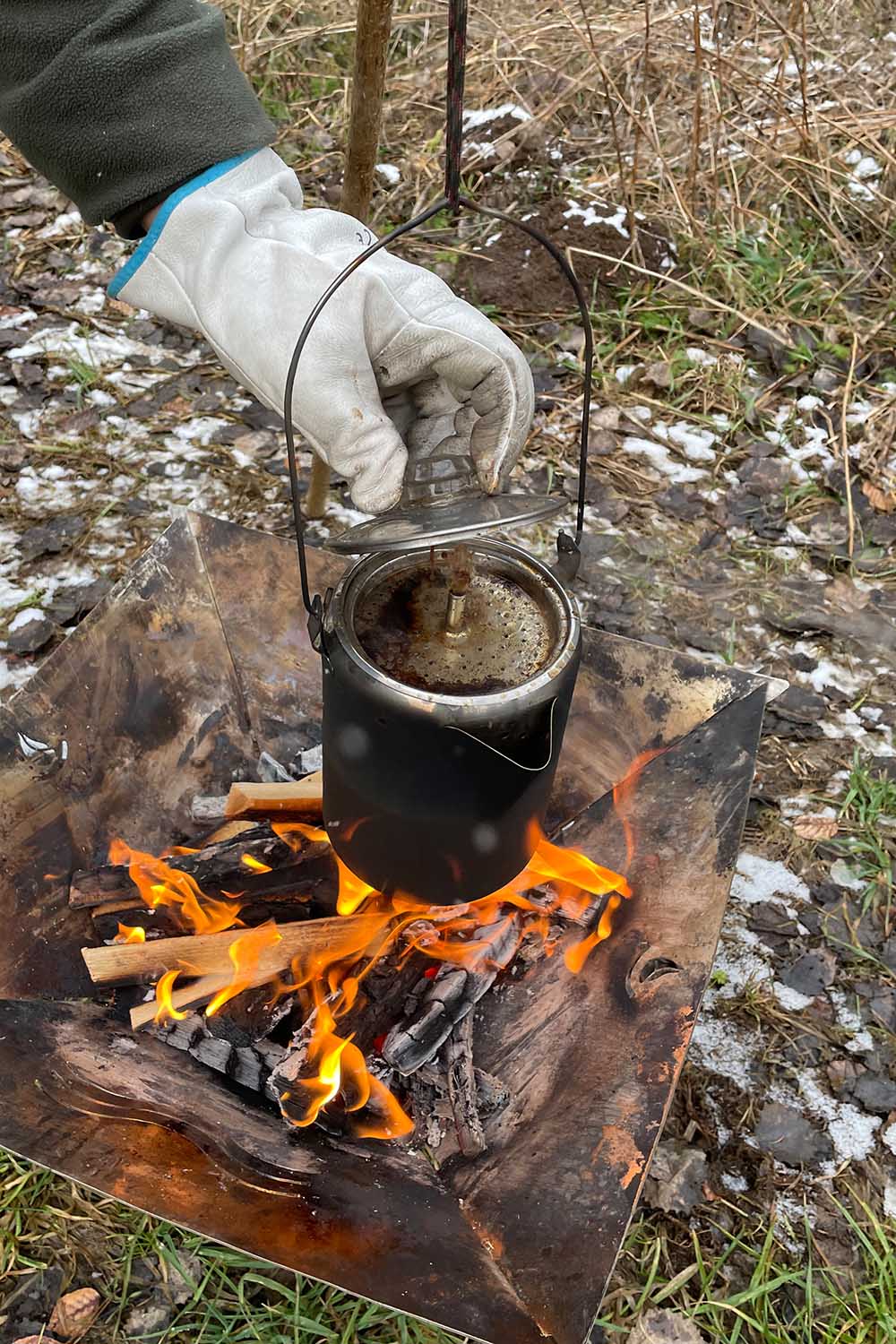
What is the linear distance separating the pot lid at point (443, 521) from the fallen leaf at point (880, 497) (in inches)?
97.8

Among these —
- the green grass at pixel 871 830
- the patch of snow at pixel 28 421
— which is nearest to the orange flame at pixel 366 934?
the green grass at pixel 871 830

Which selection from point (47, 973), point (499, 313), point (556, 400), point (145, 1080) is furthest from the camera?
point (499, 313)

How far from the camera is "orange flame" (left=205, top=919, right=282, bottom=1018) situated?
220 centimetres

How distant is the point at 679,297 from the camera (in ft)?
14.9

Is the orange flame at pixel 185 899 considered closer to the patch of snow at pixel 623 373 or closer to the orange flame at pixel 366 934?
the orange flame at pixel 366 934

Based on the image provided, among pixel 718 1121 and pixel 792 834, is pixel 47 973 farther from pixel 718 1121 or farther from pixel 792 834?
pixel 792 834

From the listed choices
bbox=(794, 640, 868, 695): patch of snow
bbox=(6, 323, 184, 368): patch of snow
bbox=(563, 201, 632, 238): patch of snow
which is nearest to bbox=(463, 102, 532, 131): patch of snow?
bbox=(563, 201, 632, 238): patch of snow

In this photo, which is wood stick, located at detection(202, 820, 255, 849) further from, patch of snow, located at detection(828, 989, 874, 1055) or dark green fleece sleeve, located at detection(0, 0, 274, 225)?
patch of snow, located at detection(828, 989, 874, 1055)

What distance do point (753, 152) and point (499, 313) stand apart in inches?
59.9

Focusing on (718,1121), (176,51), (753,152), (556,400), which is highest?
(176,51)

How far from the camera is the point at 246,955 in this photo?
7.23 feet

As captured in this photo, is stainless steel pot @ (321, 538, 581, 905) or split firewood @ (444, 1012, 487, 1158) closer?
stainless steel pot @ (321, 538, 581, 905)

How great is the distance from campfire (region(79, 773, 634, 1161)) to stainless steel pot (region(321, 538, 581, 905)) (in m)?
0.15

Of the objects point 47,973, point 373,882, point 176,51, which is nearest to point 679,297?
point 176,51
